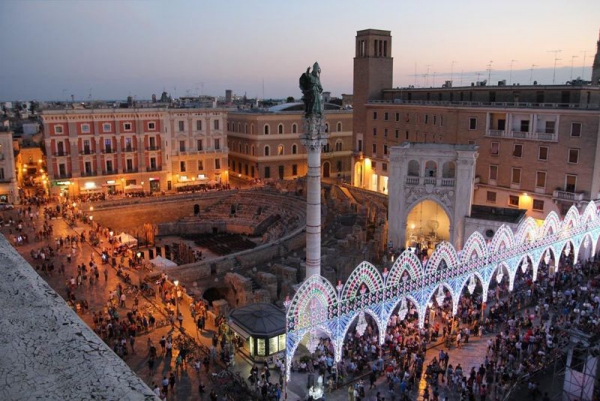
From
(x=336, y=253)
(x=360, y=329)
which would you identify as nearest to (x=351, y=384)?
(x=360, y=329)

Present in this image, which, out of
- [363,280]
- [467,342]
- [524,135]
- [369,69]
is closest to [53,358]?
→ [363,280]

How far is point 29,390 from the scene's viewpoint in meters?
4.50

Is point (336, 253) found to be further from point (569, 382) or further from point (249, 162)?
point (249, 162)

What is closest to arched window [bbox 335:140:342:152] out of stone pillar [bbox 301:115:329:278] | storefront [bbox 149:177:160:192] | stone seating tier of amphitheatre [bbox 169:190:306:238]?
stone seating tier of amphitheatre [bbox 169:190:306:238]

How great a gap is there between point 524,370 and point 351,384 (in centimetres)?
709

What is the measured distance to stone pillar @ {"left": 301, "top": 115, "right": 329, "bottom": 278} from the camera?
22469 millimetres

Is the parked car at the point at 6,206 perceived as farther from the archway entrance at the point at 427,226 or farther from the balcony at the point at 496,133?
the balcony at the point at 496,133

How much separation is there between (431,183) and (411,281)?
14655 millimetres

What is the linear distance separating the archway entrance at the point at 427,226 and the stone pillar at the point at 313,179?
1681 cm

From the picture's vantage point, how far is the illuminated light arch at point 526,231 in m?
28.7

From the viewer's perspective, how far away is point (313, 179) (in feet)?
74.8

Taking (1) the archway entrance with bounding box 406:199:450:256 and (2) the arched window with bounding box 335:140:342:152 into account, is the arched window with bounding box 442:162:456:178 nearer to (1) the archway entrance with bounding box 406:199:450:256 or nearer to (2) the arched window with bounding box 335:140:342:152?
(1) the archway entrance with bounding box 406:199:450:256

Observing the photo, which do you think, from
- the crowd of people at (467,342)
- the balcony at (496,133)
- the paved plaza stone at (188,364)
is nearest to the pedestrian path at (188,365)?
the paved plaza stone at (188,364)

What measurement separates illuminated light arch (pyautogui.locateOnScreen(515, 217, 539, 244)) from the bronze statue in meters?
14.2
